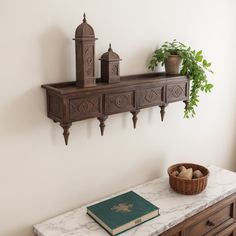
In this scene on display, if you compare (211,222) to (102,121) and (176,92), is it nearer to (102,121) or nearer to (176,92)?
(176,92)

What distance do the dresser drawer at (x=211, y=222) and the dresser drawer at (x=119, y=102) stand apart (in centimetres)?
70

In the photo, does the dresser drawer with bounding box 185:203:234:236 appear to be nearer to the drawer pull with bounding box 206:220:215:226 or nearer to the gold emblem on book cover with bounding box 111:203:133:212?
the drawer pull with bounding box 206:220:215:226

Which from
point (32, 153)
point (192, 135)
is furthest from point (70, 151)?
point (192, 135)

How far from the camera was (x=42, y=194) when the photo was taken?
1619 millimetres

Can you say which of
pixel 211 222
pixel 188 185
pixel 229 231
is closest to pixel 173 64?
pixel 188 185

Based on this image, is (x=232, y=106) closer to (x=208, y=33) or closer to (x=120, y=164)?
(x=208, y=33)

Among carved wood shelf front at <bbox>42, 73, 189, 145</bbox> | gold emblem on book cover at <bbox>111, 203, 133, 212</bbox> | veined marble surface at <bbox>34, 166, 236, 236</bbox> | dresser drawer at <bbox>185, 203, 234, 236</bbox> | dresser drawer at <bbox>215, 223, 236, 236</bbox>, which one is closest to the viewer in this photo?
carved wood shelf front at <bbox>42, 73, 189, 145</bbox>

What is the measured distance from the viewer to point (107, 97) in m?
1.57

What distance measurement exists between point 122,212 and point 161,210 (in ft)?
0.72

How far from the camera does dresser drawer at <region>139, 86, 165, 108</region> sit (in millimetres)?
1722

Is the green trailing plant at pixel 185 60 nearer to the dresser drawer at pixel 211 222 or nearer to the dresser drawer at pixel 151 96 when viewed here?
the dresser drawer at pixel 151 96

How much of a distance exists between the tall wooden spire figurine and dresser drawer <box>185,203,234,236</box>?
0.91 meters

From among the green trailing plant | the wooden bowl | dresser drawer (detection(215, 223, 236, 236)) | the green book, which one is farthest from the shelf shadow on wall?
dresser drawer (detection(215, 223, 236, 236))

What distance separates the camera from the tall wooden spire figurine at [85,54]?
147 centimetres
